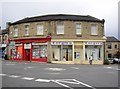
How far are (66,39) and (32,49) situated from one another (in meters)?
6.30

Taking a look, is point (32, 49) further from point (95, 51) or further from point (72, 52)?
point (95, 51)

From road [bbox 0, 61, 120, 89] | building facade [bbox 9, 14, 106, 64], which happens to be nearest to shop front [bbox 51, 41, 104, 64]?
building facade [bbox 9, 14, 106, 64]

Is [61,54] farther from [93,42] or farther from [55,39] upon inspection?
[93,42]

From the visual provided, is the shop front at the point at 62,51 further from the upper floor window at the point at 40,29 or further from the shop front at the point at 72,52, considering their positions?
the upper floor window at the point at 40,29

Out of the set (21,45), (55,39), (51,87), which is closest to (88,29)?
(55,39)

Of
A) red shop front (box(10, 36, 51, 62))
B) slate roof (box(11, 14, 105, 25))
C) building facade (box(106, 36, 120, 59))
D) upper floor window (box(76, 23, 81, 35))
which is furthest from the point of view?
building facade (box(106, 36, 120, 59))

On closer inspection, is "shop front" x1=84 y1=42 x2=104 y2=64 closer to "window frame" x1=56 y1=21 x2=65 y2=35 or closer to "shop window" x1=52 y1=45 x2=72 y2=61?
"shop window" x1=52 y1=45 x2=72 y2=61

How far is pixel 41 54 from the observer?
140 feet

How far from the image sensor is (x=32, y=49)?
43688mm

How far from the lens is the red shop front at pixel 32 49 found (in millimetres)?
42031

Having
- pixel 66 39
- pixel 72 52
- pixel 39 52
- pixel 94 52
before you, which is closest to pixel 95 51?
pixel 94 52

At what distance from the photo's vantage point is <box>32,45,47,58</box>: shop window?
42.1 metres

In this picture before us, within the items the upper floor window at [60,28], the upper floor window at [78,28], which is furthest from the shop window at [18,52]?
the upper floor window at [78,28]

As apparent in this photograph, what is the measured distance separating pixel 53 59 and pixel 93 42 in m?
6.86
